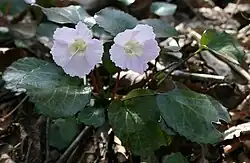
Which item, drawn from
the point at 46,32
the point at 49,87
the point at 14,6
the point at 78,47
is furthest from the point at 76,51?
the point at 14,6

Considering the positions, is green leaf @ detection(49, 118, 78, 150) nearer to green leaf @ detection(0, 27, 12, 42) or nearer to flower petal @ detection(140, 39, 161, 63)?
flower petal @ detection(140, 39, 161, 63)

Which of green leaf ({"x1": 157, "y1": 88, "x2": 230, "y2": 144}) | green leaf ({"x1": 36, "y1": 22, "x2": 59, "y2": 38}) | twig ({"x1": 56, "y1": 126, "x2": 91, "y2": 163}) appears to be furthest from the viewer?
green leaf ({"x1": 36, "y1": 22, "x2": 59, "y2": 38})

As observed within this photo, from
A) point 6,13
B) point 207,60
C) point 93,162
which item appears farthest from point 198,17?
point 93,162

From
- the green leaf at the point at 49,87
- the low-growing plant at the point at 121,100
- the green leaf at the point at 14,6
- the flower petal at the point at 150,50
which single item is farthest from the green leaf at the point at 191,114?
the green leaf at the point at 14,6

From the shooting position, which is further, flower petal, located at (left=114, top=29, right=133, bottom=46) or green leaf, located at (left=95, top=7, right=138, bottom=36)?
Answer: green leaf, located at (left=95, top=7, right=138, bottom=36)

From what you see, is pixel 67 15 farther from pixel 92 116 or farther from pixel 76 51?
pixel 92 116

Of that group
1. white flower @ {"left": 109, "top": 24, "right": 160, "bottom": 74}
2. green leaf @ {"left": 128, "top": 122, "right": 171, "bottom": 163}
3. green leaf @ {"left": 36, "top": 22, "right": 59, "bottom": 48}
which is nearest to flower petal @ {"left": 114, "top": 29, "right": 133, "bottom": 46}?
white flower @ {"left": 109, "top": 24, "right": 160, "bottom": 74}
